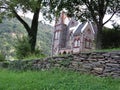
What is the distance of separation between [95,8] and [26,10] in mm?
9778

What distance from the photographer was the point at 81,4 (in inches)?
777

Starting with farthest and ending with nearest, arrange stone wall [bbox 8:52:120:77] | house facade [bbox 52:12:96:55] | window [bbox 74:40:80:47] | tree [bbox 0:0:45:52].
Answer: window [bbox 74:40:80:47], house facade [bbox 52:12:96:55], tree [bbox 0:0:45:52], stone wall [bbox 8:52:120:77]

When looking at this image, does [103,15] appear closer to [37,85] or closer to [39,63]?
[39,63]

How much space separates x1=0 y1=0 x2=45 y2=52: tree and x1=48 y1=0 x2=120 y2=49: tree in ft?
16.2

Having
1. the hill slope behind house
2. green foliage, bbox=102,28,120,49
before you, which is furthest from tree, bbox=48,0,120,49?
the hill slope behind house

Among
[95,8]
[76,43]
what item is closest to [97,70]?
[95,8]

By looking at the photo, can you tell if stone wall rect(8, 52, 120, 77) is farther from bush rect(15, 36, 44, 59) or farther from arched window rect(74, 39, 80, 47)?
arched window rect(74, 39, 80, 47)

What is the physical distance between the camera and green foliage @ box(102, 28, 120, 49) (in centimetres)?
1706

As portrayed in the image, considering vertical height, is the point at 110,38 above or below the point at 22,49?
above

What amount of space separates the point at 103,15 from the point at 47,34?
9336 cm

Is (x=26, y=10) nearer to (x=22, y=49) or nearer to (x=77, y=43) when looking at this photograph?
(x=22, y=49)

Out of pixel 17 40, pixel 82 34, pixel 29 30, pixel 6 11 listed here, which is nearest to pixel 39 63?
pixel 17 40

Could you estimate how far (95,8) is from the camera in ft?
63.3

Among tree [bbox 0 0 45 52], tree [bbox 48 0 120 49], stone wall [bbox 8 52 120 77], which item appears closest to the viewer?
stone wall [bbox 8 52 120 77]
